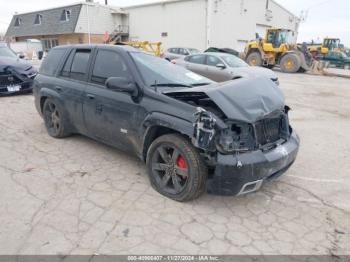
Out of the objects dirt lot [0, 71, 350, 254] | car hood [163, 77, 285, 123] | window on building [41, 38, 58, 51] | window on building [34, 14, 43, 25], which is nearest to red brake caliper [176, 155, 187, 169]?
dirt lot [0, 71, 350, 254]

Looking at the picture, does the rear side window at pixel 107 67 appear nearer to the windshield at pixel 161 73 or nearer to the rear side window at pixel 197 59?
the windshield at pixel 161 73

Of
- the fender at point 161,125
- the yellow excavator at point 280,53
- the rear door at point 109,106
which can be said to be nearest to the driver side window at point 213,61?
the rear door at point 109,106

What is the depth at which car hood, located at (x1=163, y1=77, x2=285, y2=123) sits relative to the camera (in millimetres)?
3018

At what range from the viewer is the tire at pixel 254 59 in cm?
2052

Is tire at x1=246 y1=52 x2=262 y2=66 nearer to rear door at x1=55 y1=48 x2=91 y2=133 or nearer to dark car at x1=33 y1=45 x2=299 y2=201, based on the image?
dark car at x1=33 y1=45 x2=299 y2=201

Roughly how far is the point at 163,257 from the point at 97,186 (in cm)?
148

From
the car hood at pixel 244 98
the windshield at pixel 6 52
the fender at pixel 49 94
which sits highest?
the windshield at pixel 6 52

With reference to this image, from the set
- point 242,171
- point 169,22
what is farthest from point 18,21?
point 242,171

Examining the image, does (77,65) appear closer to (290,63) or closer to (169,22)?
(290,63)

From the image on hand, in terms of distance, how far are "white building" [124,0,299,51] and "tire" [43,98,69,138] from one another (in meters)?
22.6

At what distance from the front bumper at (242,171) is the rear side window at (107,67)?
5.63ft

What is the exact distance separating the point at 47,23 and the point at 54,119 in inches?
1361

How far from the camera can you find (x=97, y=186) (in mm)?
3650

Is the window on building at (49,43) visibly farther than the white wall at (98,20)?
Yes
